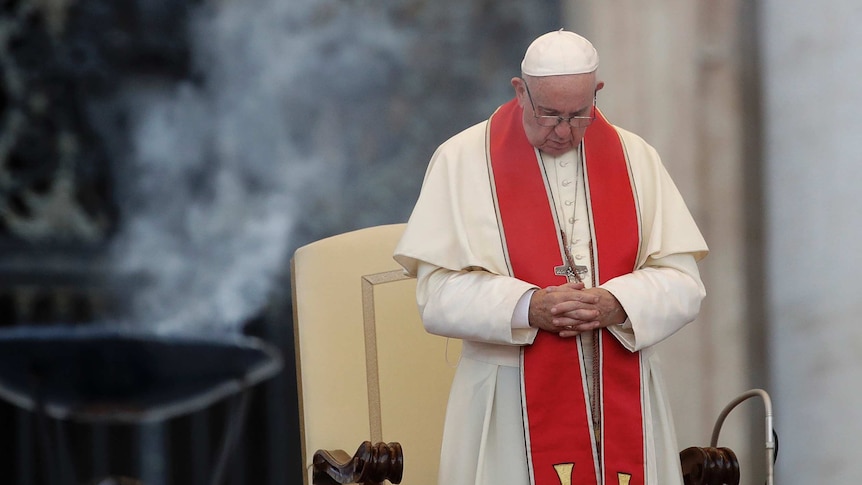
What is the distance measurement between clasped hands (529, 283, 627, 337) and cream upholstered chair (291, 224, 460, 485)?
924mm

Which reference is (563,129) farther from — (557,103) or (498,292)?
(498,292)

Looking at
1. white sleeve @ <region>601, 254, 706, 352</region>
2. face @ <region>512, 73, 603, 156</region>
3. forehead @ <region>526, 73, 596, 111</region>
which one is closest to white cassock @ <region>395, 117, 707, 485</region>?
white sleeve @ <region>601, 254, 706, 352</region>

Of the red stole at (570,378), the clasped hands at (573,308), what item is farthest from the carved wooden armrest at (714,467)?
the clasped hands at (573,308)

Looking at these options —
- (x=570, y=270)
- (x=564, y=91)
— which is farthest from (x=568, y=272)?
(x=564, y=91)

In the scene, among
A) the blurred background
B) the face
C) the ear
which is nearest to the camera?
the face

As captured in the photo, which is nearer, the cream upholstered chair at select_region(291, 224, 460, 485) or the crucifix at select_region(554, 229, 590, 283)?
the crucifix at select_region(554, 229, 590, 283)

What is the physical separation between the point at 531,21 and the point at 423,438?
1.68 m

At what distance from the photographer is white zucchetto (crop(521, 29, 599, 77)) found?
2918 mm

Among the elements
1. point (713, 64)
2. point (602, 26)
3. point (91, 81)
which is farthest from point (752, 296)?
point (91, 81)

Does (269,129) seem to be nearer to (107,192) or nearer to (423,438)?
(107,192)

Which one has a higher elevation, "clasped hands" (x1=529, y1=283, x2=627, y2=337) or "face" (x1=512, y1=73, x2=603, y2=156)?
"face" (x1=512, y1=73, x2=603, y2=156)

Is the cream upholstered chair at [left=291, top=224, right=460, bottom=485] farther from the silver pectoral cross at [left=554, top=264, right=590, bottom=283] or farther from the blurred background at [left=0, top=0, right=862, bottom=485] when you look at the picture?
the silver pectoral cross at [left=554, top=264, right=590, bottom=283]

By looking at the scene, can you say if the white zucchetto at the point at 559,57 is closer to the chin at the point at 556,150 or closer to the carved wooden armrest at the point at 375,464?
the chin at the point at 556,150

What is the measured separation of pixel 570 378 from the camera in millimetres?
2990
